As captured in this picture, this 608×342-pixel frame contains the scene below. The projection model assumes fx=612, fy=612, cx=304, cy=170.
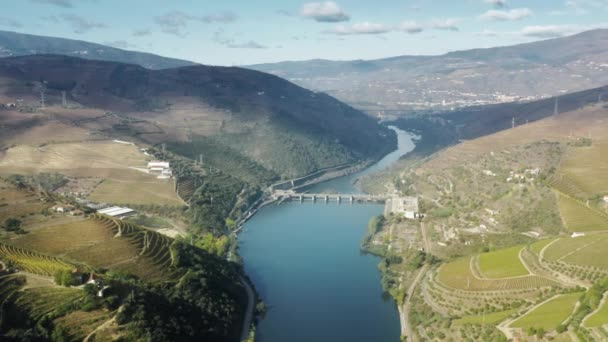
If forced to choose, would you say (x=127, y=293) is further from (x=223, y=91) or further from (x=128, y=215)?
(x=223, y=91)

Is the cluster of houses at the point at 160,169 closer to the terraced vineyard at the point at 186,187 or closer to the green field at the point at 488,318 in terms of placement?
the terraced vineyard at the point at 186,187

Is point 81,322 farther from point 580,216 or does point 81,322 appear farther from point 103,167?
point 103,167

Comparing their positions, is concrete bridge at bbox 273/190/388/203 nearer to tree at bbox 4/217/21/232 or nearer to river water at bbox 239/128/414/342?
river water at bbox 239/128/414/342

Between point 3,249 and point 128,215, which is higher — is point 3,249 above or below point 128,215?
above

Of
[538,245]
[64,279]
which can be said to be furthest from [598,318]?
[64,279]

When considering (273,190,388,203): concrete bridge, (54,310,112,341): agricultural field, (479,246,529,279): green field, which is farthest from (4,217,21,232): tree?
(273,190,388,203): concrete bridge

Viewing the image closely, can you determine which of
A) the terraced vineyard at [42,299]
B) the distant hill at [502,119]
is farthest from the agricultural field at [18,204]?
the distant hill at [502,119]

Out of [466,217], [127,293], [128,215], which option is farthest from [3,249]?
[466,217]
